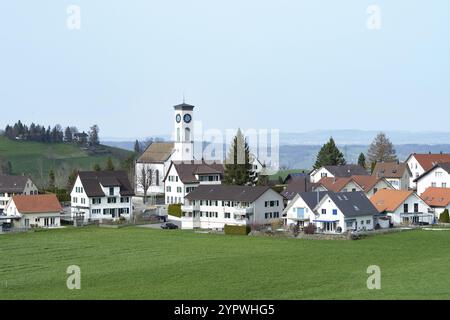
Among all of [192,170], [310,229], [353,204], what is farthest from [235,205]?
[192,170]

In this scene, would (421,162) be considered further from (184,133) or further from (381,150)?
(184,133)

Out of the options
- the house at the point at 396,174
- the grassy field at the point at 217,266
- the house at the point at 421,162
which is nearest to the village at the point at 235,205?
the grassy field at the point at 217,266

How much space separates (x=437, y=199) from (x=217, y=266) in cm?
3062

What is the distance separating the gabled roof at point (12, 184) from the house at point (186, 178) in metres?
15.5

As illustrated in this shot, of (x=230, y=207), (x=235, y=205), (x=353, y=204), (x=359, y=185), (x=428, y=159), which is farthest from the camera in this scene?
(x=428, y=159)

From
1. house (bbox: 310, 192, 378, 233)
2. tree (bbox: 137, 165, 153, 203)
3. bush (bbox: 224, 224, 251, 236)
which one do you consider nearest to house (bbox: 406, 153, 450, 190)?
house (bbox: 310, 192, 378, 233)

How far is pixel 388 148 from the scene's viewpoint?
11688 centimetres

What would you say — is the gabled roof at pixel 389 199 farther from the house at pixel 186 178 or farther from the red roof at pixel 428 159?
the red roof at pixel 428 159

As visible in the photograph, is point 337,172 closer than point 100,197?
No

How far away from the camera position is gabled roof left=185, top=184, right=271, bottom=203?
6394 cm

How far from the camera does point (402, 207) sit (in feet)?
211

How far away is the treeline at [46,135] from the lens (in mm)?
172750

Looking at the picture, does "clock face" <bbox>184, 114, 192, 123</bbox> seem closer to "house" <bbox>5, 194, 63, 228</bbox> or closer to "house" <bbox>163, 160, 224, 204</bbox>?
"house" <bbox>163, 160, 224, 204</bbox>
